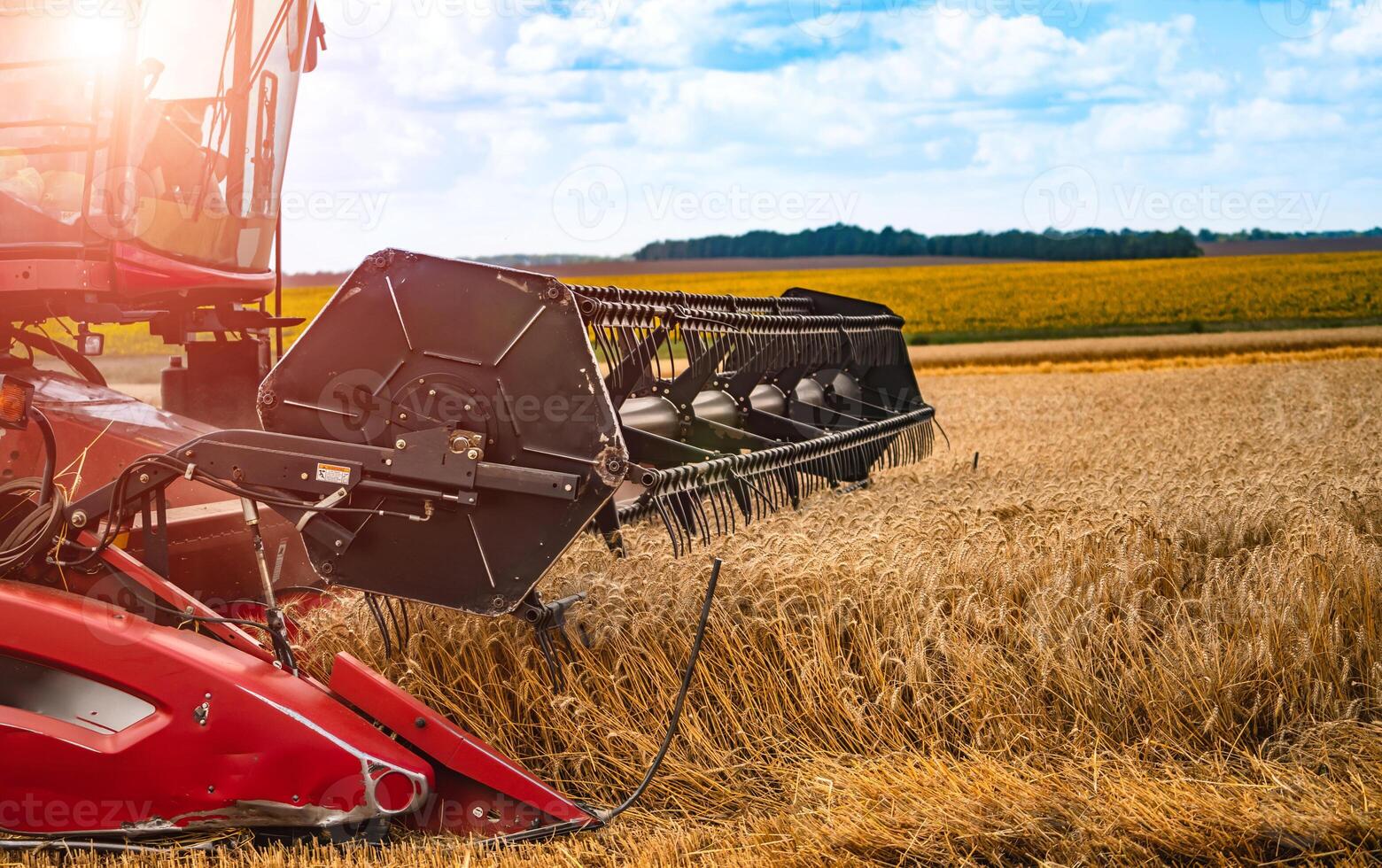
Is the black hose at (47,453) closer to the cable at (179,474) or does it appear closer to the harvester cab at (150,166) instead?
the cable at (179,474)

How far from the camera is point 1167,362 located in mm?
21891

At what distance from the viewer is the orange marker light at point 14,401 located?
321cm

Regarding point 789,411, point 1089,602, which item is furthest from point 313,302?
point 1089,602

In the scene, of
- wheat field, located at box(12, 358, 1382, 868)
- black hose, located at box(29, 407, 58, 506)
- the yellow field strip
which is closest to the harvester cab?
black hose, located at box(29, 407, 58, 506)

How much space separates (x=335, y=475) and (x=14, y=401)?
44.8 inches

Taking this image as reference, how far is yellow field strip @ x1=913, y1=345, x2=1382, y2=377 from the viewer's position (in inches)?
837

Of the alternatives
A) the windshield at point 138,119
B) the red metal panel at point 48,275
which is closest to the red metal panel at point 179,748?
the red metal panel at point 48,275

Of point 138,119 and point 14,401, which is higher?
point 138,119

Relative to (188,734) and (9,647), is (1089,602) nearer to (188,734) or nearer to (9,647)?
(188,734)

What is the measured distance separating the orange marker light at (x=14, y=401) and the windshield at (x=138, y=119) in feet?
2.70

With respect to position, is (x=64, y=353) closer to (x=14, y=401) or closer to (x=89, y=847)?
(x=14, y=401)

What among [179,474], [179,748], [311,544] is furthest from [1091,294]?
[179,748]

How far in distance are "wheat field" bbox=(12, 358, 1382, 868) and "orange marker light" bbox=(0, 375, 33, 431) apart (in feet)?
3.53

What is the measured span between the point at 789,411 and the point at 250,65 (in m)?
2.81
